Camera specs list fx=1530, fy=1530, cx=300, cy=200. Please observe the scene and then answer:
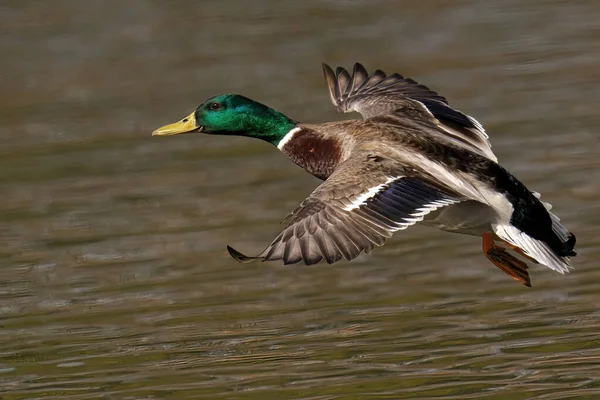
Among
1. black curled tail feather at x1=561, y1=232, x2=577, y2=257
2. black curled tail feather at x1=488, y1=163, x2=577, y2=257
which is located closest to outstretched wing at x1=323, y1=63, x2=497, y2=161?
black curled tail feather at x1=488, y1=163, x2=577, y2=257

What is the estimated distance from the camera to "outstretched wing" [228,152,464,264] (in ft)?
21.4

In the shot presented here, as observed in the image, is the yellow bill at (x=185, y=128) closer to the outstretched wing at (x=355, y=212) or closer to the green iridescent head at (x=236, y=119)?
the green iridescent head at (x=236, y=119)

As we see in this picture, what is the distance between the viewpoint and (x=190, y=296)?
8555 millimetres

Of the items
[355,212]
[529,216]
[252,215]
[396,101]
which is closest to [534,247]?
[529,216]

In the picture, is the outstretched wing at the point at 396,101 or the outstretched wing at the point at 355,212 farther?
the outstretched wing at the point at 396,101

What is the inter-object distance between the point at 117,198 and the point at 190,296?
2.12 metres

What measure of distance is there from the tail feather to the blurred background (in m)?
0.29

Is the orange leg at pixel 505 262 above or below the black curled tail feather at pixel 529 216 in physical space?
below

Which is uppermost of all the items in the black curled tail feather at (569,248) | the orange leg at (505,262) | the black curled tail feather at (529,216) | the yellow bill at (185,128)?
the yellow bill at (185,128)

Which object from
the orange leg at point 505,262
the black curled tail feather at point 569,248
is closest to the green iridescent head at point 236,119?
the orange leg at point 505,262

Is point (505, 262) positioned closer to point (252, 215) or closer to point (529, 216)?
point (529, 216)

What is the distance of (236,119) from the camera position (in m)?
8.75

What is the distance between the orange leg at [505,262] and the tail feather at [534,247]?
0.16 m

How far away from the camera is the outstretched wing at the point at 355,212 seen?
21.4 ft
